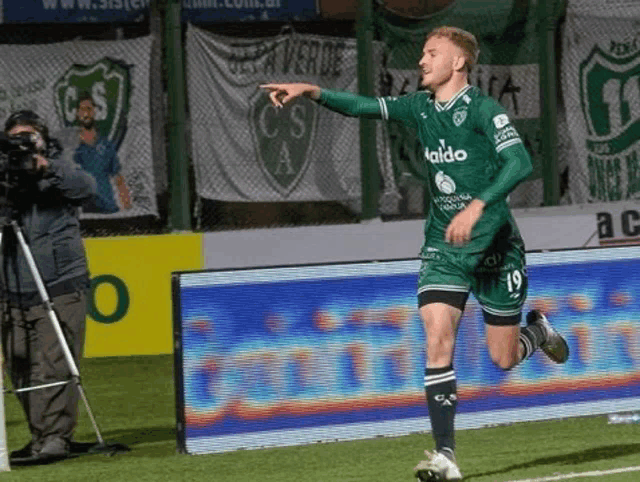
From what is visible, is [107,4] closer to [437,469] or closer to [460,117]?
[460,117]

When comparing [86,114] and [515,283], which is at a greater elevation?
[86,114]

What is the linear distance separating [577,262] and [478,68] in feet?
24.6

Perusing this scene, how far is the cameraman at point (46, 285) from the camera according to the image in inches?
442

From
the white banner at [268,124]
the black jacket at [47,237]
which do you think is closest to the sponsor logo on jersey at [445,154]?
the black jacket at [47,237]

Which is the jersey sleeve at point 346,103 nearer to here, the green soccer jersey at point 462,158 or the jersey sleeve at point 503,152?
the green soccer jersey at point 462,158

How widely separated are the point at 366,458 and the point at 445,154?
5.96 ft

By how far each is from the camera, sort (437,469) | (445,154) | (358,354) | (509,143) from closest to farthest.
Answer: (437,469) < (509,143) < (445,154) < (358,354)

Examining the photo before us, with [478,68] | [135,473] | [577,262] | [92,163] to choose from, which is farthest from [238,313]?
[478,68]

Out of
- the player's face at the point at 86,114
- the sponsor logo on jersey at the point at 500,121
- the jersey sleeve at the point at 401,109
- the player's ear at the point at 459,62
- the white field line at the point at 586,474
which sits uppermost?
the player's face at the point at 86,114

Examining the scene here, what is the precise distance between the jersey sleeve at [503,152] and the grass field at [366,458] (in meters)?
1.33

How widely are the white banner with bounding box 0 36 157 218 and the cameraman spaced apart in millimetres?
6687

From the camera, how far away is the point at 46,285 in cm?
1138

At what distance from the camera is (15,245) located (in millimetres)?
11281

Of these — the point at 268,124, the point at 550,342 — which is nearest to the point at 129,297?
the point at 268,124
